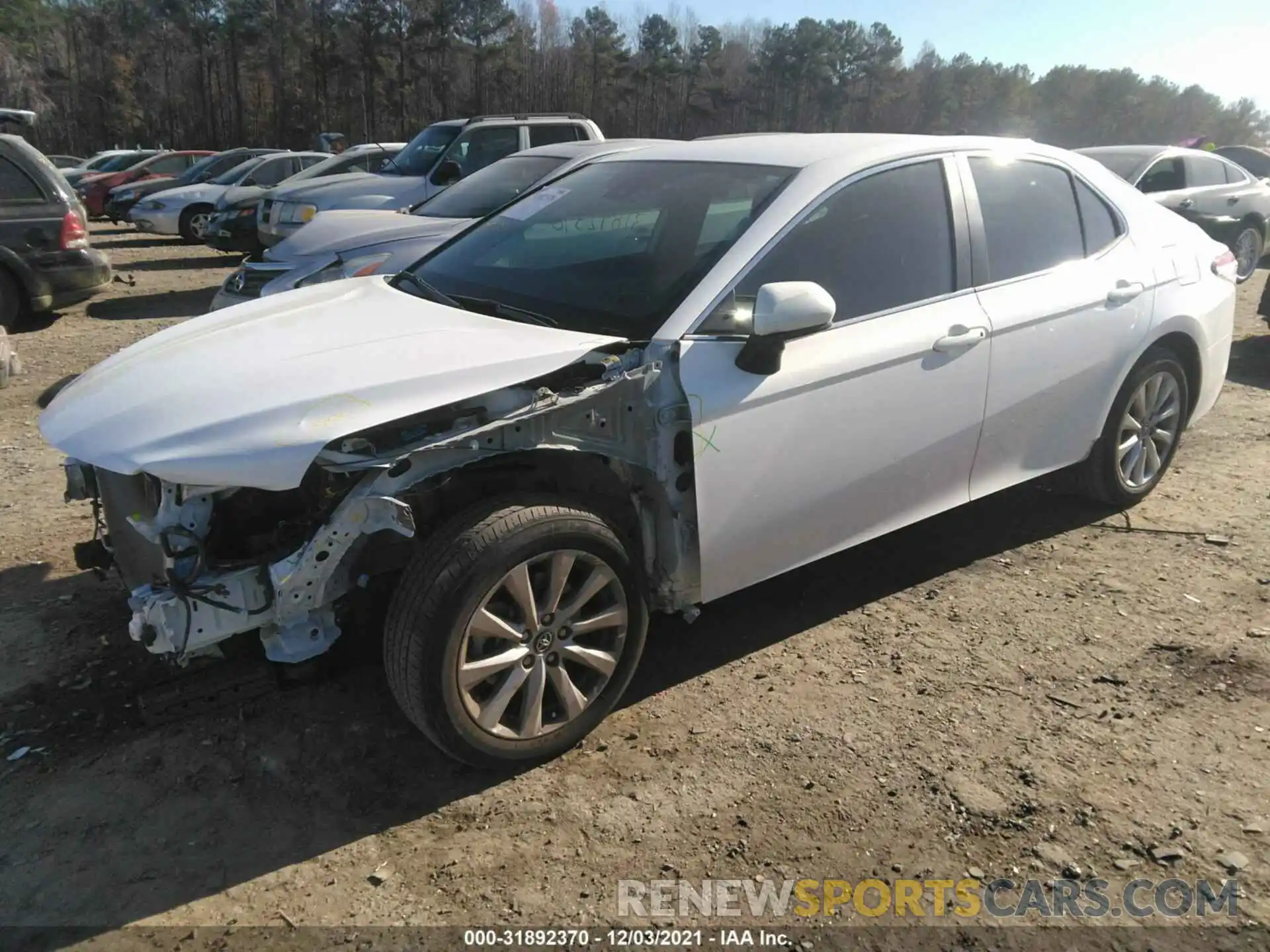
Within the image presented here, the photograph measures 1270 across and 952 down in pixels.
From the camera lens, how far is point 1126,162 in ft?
34.1

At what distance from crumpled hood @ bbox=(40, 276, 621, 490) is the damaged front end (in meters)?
0.08

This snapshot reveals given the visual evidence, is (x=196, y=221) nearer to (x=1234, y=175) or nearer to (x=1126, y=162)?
(x=1126, y=162)

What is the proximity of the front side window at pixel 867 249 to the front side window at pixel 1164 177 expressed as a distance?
818 cm

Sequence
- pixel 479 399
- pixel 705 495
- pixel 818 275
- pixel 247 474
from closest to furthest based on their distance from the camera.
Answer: pixel 247 474, pixel 479 399, pixel 705 495, pixel 818 275

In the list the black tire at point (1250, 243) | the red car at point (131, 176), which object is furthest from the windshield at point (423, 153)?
the red car at point (131, 176)

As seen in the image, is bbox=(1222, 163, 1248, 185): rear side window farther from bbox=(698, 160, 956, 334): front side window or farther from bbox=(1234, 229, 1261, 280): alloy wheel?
bbox=(698, 160, 956, 334): front side window

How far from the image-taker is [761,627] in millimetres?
3830

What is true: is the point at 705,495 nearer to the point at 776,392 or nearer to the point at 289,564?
the point at 776,392

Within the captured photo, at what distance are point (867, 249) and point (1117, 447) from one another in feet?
6.28

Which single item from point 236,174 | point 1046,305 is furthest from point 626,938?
point 236,174

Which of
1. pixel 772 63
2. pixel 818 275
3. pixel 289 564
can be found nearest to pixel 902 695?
pixel 818 275

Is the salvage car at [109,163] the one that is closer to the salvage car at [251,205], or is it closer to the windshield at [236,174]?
the windshield at [236,174]

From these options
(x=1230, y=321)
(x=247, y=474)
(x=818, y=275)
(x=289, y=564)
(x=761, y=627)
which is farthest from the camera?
(x=1230, y=321)

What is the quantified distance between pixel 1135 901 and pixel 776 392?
1731 millimetres
